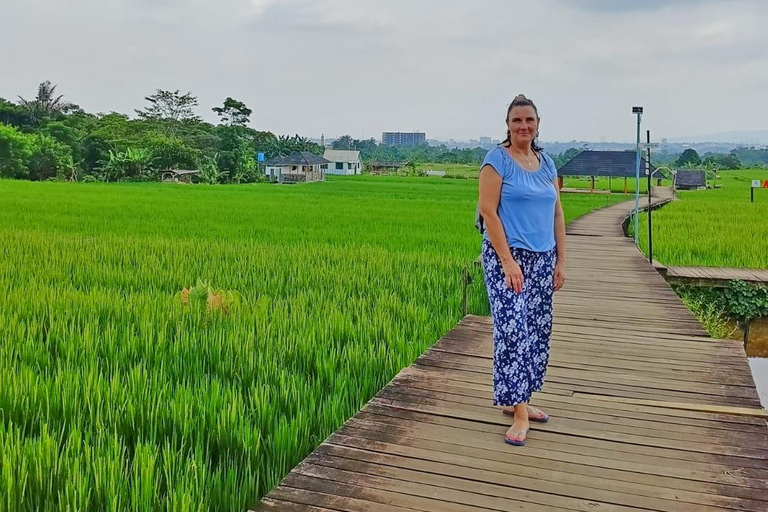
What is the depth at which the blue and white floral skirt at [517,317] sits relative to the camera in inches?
104

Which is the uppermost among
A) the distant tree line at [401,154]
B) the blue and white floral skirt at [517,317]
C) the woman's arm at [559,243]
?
the distant tree line at [401,154]

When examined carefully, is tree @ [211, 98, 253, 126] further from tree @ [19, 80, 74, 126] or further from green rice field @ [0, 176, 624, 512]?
green rice field @ [0, 176, 624, 512]

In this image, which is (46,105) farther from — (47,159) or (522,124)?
(522,124)

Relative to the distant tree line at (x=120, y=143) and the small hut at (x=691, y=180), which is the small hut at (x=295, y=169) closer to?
the distant tree line at (x=120, y=143)

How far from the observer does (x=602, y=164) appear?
36.5m

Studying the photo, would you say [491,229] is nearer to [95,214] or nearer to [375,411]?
[375,411]

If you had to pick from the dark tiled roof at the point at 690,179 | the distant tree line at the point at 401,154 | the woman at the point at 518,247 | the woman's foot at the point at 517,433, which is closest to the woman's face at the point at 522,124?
the woman at the point at 518,247

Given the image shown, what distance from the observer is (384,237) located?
34.8 ft

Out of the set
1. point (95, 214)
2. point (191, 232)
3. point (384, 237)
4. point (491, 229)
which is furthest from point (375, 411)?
point (95, 214)

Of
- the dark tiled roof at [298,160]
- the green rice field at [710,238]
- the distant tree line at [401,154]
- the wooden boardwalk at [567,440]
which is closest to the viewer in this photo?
the wooden boardwalk at [567,440]

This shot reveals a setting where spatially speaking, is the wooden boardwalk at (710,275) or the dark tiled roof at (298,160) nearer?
the wooden boardwalk at (710,275)

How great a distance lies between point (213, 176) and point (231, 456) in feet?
117

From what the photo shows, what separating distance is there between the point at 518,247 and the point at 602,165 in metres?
35.7

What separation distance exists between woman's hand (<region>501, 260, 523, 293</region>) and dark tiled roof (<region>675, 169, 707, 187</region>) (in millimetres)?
38647
